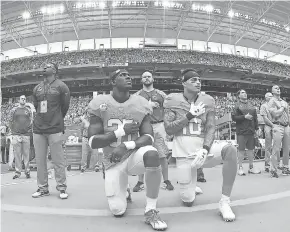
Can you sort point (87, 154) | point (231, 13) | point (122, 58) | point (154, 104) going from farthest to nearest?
point (122, 58)
point (231, 13)
point (87, 154)
point (154, 104)

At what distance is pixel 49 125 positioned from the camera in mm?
3805

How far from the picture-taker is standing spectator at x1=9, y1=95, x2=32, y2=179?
5875mm

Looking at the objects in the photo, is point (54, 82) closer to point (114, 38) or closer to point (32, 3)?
point (32, 3)

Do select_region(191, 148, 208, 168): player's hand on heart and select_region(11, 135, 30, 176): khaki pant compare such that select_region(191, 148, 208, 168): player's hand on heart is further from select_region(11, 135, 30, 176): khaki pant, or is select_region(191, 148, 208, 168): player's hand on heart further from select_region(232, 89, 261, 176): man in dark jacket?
select_region(11, 135, 30, 176): khaki pant

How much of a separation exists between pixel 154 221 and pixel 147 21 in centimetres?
2672

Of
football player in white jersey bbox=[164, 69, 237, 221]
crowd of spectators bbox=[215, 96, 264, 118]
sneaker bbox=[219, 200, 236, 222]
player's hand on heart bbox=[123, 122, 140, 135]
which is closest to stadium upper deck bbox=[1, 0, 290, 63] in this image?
crowd of spectators bbox=[215, 96, 264, 118]

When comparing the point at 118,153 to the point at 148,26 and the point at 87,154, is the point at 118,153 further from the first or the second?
the point at 148,26

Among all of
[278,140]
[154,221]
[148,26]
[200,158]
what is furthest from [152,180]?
[148,26]

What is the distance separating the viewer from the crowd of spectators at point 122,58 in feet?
Result: 91.8

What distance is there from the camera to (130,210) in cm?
291

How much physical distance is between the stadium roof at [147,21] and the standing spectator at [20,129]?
1956 centimetres

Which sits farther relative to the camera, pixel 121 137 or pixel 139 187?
pixel 139 187

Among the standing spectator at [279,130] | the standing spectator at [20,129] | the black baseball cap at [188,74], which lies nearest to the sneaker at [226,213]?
the black baseball cap at [188,74]

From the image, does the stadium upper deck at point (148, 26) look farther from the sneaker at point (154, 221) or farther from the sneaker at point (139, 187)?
the sneaker at point (154, 221)
